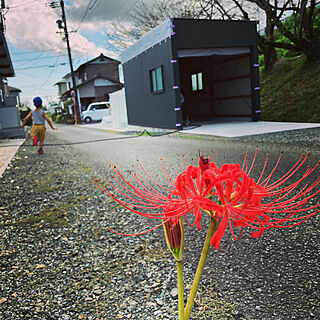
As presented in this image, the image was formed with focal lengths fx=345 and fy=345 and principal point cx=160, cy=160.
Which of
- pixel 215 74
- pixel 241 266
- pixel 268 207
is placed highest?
pixel 215 74

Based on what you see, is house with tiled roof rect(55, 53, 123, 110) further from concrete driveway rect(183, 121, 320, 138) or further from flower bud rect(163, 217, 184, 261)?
A: flower bud rect(163, 217, 184, 261)

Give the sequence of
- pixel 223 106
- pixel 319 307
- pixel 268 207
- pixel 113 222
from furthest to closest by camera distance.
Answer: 1. pixel 223 106
2. pixel 113 222
3. pixel 319 307
4. pixel 268 207

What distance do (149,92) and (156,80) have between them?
1.11 m

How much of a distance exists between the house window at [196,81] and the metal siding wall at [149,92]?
3669 millimetres

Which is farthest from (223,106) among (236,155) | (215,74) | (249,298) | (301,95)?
(249,298)

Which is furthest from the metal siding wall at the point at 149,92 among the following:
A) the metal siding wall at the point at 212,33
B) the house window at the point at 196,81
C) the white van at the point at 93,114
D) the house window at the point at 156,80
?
the white van at the point at 93,114

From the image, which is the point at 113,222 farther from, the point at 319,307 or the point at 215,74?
the point at 215,74

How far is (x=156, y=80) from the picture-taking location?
625 inches

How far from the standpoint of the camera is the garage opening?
15.5 meters

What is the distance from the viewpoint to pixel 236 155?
714cm

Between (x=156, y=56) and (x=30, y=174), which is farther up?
(x=156, y=56)

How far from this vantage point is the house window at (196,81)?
19750mm

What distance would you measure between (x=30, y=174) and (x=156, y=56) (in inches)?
401

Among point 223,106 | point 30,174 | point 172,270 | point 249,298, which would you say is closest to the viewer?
point 249,298
